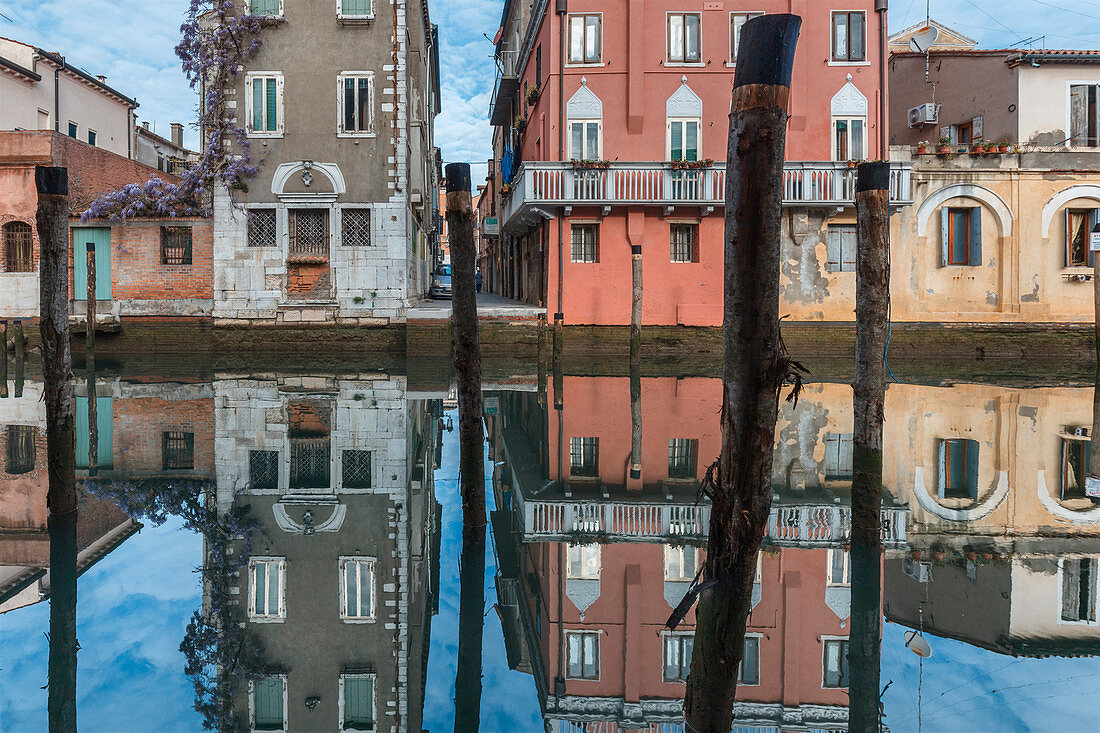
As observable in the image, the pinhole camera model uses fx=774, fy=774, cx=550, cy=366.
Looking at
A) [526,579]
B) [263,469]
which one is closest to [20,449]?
[263,469]

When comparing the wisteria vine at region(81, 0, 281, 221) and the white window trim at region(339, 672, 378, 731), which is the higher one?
the wisteria vine at region(81, 0, 281, 221)

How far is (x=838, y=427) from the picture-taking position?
12586 millimetres

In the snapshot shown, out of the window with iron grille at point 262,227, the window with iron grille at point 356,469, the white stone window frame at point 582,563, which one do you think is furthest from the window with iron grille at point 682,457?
the window with iron grille at point 262,227

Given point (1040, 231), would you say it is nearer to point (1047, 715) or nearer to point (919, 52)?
point (919, 52)

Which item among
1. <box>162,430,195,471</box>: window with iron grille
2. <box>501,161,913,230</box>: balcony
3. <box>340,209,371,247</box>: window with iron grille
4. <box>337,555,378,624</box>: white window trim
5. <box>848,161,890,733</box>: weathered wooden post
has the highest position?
<box>501,161,913,230</box>: balcony

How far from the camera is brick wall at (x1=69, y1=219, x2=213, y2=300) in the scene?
2209 centimetres

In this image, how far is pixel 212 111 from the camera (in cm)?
2170

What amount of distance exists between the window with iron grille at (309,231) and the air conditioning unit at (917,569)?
18.9m

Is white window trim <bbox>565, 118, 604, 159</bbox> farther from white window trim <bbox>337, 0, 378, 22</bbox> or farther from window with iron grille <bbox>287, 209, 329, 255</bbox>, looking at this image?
window with iron grille <bbox>287, 209, 329, 255</bbox>

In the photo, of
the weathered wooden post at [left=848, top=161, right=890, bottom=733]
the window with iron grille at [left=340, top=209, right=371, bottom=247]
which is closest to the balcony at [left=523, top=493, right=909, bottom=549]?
the weathered wooden post at [left=848, top=161, right=890, bottom=733]

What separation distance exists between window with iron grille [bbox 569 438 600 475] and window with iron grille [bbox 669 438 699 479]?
3.16ft

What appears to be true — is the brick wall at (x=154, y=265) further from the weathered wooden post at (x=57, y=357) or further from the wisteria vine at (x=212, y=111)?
the weathered wooden post at (x=57, y=357)

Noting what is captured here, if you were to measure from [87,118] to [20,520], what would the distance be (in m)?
30.6

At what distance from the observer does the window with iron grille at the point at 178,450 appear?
9.63 m
